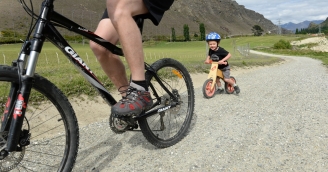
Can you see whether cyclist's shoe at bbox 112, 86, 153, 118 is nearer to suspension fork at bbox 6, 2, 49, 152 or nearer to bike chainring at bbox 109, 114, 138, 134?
bike chainring at bbox 109, 114, 138, 134

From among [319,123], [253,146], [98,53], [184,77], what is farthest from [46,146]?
[319,123]

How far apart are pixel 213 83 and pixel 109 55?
4.63 metres

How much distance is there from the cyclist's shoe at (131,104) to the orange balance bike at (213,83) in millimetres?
4420

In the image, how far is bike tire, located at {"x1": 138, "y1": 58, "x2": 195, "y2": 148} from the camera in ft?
11.5

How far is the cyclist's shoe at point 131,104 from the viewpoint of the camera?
2719mm

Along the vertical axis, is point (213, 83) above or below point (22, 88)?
below

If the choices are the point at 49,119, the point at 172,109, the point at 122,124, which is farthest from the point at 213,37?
the point at 49,119

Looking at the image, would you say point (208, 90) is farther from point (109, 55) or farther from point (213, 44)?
point (109, 55)

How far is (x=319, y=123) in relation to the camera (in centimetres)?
416

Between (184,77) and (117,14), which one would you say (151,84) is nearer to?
(184,77)

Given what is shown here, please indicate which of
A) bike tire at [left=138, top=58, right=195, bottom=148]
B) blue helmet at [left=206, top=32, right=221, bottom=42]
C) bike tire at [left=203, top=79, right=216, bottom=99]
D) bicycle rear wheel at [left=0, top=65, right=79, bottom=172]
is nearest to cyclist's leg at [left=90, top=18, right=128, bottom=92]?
bike tire at [left=138, top=58, right=195, bottom=148]

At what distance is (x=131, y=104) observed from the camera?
8.99 feet

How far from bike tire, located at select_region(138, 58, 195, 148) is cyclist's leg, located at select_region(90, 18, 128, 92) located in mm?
314

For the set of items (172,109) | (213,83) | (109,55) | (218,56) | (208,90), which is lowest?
(208,90)
